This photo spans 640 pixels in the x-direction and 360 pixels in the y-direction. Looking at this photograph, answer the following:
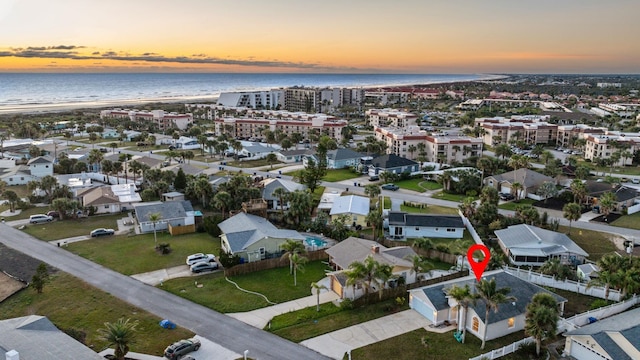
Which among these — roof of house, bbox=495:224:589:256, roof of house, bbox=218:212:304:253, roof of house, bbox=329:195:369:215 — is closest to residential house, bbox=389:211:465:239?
roof of house, bbox=329:195:369:215

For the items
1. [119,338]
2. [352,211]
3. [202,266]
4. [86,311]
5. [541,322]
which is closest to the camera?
[119,338]

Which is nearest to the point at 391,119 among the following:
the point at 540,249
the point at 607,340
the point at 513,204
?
the point at 513,204

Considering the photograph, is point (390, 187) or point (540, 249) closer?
point (540, 249)

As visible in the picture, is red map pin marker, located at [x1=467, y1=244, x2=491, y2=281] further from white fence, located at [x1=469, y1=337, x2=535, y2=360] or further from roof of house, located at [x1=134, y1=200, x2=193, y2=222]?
roof of house, located at [x1=134, y1=200, x2=193, y2=222]

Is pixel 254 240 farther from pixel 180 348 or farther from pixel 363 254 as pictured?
pixel 180 348

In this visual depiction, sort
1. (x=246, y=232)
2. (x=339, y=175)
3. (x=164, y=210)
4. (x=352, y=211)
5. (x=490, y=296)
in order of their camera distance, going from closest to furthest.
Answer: (x=490, y=296), (x=246, y=232), (x=164, y=210), (x=352, y=211), (x=339, y=175)

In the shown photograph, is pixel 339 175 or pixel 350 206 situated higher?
pixel 350 206

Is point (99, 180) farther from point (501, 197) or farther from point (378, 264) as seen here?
point (501, 197)
